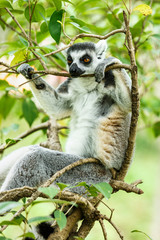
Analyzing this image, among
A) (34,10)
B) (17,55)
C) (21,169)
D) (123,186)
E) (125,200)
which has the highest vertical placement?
(34,10)

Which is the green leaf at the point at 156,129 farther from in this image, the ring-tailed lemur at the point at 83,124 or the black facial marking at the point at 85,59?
the black facial marking at the point at 85,59

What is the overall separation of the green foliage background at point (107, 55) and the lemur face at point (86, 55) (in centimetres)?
16

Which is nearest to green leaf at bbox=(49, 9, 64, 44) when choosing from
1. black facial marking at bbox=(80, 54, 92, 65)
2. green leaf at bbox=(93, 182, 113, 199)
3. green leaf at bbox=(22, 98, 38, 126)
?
black facial marking at bbox=(80, 54, 92, 65)

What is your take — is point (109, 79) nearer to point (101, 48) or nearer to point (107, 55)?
point (101, 48)

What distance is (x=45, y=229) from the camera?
254 cm

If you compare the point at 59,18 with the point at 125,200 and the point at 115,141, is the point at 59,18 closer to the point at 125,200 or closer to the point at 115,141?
the point at 115,141

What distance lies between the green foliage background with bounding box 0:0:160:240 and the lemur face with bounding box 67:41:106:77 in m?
0.16

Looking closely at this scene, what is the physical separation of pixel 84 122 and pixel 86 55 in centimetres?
59

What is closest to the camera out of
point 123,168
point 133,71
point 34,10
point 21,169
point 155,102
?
point 133,71

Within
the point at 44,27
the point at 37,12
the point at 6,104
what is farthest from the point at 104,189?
the point at 6,104

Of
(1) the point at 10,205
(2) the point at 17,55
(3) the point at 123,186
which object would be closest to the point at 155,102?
(3) the point at 123,186

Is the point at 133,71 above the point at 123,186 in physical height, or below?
above

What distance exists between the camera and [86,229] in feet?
7.36

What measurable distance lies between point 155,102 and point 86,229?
1.95 m
